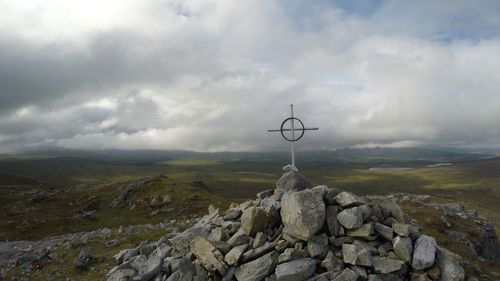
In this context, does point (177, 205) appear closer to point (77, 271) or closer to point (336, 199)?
point (77, 271)

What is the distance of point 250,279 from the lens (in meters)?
19.6

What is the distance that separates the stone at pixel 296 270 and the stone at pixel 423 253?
528 cm

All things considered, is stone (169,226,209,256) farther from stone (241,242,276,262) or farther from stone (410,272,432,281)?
stone (410,272,432,281)

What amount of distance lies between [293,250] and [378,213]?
226 inches

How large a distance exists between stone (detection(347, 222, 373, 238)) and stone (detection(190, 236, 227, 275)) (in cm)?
720

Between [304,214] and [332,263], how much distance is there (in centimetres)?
287

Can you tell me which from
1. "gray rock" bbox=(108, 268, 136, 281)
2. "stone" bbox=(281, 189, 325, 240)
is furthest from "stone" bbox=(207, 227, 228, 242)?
"gray rock" bbox=(108, 268, 136, 281)

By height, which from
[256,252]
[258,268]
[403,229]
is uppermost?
[403,229]

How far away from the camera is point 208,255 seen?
838 inches

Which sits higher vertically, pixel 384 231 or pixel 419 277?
pixel 384 231

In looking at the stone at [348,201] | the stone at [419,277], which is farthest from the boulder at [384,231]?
the stone at [419,277]

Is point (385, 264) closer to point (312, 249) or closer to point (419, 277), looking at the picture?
point (419, 277)

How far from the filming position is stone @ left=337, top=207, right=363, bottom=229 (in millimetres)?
20234

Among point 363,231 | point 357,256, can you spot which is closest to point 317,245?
point 357,256
